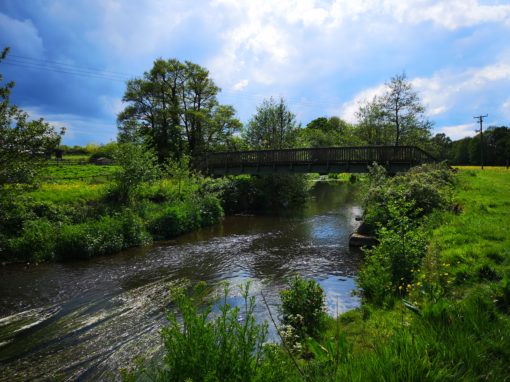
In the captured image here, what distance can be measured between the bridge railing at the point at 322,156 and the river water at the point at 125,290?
7.94 meters

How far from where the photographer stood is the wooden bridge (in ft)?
77.7

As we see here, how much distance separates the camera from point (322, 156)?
86.0ft

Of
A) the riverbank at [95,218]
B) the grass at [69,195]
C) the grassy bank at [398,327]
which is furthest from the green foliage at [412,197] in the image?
the grass at [69,195]

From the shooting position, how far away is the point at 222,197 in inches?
1131

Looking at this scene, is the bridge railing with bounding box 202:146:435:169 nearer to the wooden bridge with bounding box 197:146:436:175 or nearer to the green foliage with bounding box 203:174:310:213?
the wooden bridge with bounding box 197:146:436:175

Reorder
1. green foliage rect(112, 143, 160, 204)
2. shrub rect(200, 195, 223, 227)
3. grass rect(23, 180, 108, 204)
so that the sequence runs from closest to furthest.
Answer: grass rect(23, 180, 108, 204) → green foliage rect(112, 143, 160, 204) → shrub rect(200, 195, 223, 227)

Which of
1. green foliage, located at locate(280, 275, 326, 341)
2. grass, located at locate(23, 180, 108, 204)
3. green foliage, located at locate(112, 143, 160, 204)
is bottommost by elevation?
green foliage, located at locate(280, 275, 326, 341)

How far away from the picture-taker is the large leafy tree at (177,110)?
138 feet

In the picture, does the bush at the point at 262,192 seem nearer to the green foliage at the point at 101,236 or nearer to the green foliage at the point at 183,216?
the green foliage at the point at 183,216

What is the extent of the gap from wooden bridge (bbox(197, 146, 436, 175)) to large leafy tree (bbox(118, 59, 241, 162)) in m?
12.0

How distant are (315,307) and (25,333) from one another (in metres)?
6.63

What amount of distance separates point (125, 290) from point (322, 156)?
1936 cm

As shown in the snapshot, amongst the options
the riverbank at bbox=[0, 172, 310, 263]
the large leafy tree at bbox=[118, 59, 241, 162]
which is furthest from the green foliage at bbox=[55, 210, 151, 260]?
the large leafy tree at bbox=[118, 59, 241, 162]

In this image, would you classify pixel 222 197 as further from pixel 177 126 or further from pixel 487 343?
pixel 487 343
